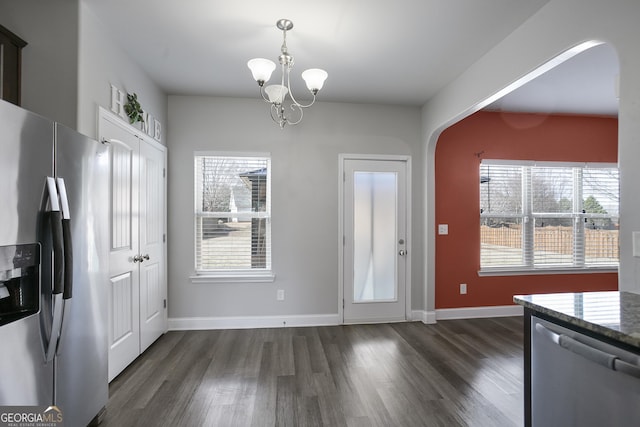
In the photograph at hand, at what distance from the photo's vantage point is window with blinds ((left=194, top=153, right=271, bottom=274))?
140 inches

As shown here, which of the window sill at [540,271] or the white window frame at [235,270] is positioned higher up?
the white window frame at [235,270]

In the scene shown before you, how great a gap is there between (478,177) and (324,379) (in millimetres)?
3167

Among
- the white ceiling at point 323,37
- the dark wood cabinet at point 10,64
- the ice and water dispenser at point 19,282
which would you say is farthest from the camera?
the white ceiling at point 323,37

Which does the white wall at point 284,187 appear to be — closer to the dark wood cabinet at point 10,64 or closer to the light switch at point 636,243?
the dark wood cabinet at point 10,64

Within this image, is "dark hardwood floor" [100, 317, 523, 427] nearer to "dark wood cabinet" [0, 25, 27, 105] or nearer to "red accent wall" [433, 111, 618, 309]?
"red accent wall" [433, 111, 618, 309]

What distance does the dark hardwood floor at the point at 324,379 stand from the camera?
195 centimetres

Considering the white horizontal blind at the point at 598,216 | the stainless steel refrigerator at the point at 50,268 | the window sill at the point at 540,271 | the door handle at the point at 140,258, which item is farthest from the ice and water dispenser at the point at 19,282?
the white horizontal blind at the point at 598,216

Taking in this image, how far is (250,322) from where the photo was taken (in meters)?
3.53

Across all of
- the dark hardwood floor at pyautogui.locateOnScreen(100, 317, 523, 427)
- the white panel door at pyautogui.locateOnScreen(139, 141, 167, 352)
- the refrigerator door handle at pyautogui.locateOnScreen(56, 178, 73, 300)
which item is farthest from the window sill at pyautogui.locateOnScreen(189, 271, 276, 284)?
the refrigerator door handle at pyautogui.locateOnScreen(56, 178, 73, 300)

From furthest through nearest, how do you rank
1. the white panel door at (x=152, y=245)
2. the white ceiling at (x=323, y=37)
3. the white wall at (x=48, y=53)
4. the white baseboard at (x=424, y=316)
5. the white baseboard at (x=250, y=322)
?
1. the white baseboard at (x=424, y=316)
2. the white baseboard at (x=250, y=322)
3. the white panel door at (x=152, y=245)
4. the white ceiling at (x=323, y=37)
5. the white wall at (x=48, y=53)

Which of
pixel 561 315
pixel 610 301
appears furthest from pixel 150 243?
pixel 610 301

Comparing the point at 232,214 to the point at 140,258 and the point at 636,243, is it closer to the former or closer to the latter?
the point at 140,258

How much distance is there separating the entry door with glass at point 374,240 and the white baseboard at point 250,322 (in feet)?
1.00

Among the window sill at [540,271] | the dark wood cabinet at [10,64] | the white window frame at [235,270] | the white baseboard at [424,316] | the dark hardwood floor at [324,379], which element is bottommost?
the dark hardwood floor at [324,379]
